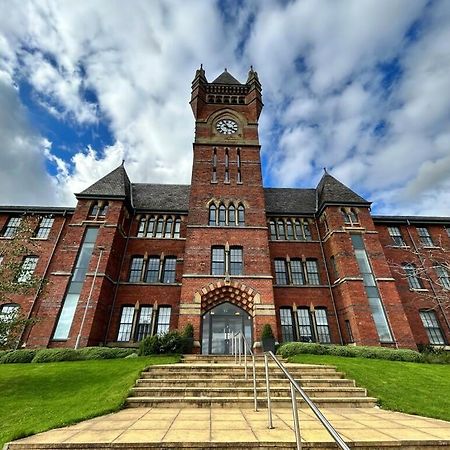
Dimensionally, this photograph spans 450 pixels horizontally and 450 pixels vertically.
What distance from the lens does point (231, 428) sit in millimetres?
4980

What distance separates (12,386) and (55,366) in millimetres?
2894

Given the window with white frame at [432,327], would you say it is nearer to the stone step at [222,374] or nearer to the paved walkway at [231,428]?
the stone step at [222,374]

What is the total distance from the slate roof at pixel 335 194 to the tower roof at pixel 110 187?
54.7ft

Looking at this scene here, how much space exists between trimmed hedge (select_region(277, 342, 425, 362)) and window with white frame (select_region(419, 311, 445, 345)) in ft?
19.1

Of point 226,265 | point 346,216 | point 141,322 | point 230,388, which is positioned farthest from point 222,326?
point 346,216

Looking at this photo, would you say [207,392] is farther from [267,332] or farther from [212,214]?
[212,214]

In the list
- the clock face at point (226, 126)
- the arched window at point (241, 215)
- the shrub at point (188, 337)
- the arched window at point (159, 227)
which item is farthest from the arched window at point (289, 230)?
the shrub at point (188, 337)

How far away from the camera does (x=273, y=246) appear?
21.7 meters

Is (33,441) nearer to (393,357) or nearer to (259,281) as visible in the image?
(259,281)

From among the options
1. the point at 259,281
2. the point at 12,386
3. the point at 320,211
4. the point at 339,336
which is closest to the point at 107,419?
the point at 12,386

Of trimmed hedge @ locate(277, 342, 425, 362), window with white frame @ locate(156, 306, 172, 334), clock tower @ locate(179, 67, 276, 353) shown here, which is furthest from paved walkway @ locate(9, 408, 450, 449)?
window with white frame @ locate(156, 306, 172, 334)

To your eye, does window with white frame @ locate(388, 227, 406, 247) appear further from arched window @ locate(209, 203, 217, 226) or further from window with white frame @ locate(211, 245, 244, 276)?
arched window @ locate(209, 203, 217, 226)

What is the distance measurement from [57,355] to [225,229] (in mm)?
12706

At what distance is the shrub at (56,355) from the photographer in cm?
1382
